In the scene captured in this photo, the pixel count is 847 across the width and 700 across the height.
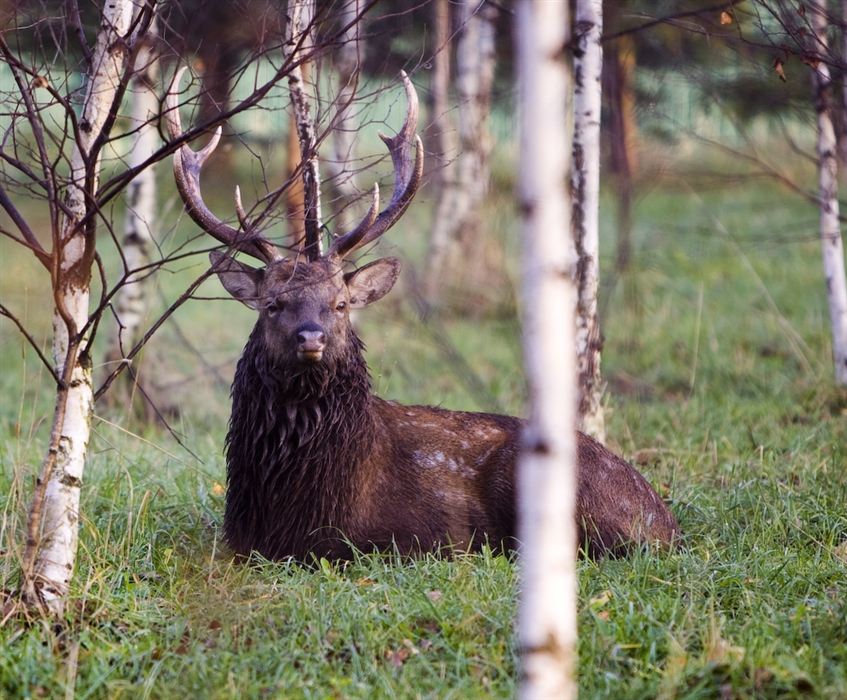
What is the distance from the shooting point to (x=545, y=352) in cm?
268

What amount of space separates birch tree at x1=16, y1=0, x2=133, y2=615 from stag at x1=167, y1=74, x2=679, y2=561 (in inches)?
24.3

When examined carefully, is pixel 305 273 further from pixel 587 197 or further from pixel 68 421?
pixel 587 197

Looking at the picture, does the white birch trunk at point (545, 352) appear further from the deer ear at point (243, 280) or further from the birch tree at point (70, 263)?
the deer ear at point (243, 280)

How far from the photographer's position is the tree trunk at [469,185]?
11375mm

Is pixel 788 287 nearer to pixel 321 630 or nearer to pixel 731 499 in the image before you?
pixel 731 499

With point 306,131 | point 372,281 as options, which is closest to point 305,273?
point 372,281

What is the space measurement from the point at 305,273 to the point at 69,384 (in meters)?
1.37

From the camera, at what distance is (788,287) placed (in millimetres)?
12070

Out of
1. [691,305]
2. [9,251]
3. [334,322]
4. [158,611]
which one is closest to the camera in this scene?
[158,611]

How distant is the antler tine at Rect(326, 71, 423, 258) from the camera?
494 centimetres

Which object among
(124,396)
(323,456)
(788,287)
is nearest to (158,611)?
(323,456)

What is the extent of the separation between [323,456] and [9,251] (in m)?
9.42

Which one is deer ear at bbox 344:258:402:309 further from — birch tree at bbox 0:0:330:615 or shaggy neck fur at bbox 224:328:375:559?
birch tree at bbox 0:0:330:615

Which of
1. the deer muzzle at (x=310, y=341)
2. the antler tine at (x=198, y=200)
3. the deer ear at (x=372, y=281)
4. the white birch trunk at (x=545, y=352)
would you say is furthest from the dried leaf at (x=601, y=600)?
the antler tine at (x=198, y=200)
